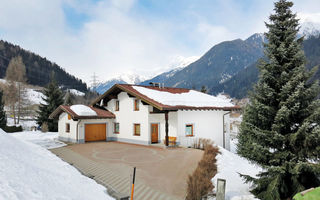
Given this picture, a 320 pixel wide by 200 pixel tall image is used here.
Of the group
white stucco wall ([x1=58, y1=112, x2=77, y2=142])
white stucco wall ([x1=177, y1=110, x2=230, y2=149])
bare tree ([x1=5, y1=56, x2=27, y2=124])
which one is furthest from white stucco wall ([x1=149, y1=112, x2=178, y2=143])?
Result: bare tree ([x1=5, y1=56, x2=27, y2=124])

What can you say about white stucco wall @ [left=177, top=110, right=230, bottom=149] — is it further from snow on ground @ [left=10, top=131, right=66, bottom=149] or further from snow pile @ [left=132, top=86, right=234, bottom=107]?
snow on ground @ [left=10, top=131, right=66, bottom=149]

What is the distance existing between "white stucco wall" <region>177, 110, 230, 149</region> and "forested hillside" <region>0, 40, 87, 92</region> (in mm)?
115184

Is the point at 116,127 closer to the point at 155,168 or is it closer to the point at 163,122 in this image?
the point at 163,122

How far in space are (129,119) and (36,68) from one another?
121m

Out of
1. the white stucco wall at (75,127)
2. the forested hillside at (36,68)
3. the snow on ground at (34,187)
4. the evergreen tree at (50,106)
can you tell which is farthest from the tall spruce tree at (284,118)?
the forested hillside at (36,68)

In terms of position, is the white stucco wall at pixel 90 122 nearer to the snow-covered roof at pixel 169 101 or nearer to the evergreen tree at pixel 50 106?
the snow-covered roof at pixel 169 101

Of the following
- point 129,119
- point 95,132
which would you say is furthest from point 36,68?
point 129,119

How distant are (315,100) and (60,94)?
3543 cm

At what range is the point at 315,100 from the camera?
6.90 metres

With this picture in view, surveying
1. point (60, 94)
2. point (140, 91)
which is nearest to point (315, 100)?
point (140, 91)

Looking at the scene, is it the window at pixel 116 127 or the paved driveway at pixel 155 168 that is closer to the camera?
the paved driveway at pixel 155 168

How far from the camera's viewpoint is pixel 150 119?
18.2 meters

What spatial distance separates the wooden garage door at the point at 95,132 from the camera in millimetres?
21344

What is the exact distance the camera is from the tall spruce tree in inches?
259
